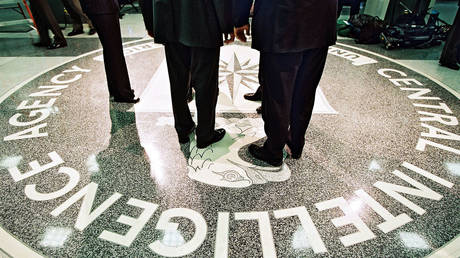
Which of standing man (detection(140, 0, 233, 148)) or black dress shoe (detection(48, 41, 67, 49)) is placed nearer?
standing man (detection(140, 0, 233, 148))

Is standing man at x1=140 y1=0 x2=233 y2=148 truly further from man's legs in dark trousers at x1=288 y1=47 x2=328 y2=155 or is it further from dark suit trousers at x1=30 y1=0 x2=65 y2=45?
dark suit trousers at x1=30 y1=0 x2=65 y2=45

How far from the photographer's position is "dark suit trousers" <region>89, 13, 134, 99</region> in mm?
2271

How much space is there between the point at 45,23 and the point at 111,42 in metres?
2.62

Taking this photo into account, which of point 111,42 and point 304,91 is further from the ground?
point 111,42

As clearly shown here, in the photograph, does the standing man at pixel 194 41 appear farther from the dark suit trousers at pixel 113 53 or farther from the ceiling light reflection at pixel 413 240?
the ceiling light reflection at pixel 413 240

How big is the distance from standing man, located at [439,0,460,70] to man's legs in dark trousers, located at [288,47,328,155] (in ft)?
9.54

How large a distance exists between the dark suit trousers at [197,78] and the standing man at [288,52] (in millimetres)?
297

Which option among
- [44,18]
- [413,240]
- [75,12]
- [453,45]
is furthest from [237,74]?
[75,12]

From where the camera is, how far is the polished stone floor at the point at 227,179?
139cm

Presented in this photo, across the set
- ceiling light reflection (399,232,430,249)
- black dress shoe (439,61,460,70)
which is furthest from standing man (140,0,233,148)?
black dress shoe (439,61,460,70)

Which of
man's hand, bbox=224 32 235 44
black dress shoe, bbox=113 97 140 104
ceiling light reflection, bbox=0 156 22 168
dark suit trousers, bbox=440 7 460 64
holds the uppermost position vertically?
man's hand, bbox=224 32 235 44

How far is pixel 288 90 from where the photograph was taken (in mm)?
1556

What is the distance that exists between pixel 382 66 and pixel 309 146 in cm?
235

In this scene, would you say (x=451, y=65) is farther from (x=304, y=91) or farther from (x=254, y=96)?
(x=304, y=91)
